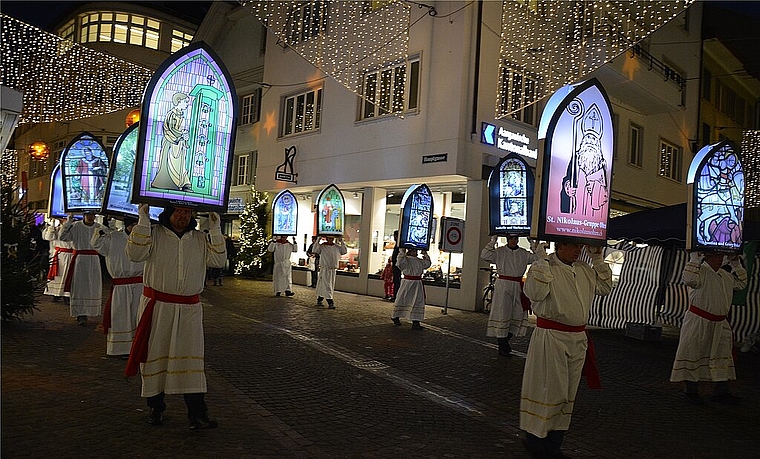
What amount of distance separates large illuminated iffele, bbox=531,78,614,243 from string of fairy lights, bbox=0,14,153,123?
8.79 m

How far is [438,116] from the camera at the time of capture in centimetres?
1670

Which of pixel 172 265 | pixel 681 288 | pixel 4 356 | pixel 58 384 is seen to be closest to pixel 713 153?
pixel 681 288

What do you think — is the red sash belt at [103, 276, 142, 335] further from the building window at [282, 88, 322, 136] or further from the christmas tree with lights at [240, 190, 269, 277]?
the christmas tree with lights at [240, 190, 269, 277]

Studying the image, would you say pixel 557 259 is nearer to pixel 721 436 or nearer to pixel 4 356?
pixel 721 436

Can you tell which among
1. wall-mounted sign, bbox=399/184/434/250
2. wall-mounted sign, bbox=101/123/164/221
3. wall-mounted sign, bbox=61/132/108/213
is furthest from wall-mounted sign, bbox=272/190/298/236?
wall-mounted sign, bbox=101/123/164/221

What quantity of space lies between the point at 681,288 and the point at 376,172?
911 cm

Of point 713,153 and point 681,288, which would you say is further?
point 681,288

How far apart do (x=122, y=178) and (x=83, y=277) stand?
11.9ft

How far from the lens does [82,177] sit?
9859mm

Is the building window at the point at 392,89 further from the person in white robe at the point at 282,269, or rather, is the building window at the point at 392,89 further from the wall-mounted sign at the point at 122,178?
the wall-mounted sign at the point at 122,178

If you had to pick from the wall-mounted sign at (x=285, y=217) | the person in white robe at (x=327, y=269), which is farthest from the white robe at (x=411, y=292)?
the wall-mounted sign at (x=285, y=217)

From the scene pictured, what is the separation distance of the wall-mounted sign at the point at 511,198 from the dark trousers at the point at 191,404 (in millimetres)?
5871

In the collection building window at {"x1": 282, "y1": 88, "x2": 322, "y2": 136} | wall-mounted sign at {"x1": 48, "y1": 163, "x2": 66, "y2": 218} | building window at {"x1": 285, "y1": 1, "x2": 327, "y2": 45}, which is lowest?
wall-mounted sign at {"x1": 48, "y1": 163, "x2": 66, "y2": 218}

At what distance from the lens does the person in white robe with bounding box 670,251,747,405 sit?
301 inches
